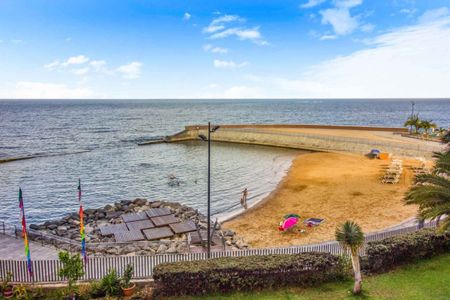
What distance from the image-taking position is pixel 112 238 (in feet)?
69.6

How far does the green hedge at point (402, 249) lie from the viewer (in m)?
13.6

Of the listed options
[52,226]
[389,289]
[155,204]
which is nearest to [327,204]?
[155,204]

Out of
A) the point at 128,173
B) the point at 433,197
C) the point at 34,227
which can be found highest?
the point at 433,197

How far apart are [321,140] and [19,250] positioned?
45160 millimetres

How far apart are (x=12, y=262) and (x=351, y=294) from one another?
12.4 m

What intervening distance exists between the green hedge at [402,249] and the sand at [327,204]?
6251 mm

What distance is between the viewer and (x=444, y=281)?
40.9 ft

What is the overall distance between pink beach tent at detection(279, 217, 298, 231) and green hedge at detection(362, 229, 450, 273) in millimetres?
7662

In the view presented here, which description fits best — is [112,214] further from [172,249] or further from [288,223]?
[288,223]

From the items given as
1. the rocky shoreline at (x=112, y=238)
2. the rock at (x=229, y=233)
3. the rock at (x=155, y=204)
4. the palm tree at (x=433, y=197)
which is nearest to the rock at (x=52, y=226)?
the rocky shoreline at (x=112, y=238)

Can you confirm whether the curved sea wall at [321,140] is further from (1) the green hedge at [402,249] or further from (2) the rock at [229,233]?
(2) the rock at [229,233]

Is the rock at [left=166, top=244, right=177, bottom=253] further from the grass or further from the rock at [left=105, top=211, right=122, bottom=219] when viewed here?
the rock at [left=105, top=211, right=122, bottom=219]

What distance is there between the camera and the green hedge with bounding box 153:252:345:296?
12.0 meters

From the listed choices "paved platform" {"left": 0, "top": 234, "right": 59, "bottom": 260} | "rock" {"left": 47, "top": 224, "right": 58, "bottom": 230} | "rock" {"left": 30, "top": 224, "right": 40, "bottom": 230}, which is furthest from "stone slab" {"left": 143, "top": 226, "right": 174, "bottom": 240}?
"rock" {"left": 30, "top": 224, "right": 40, "bottom": 230}
